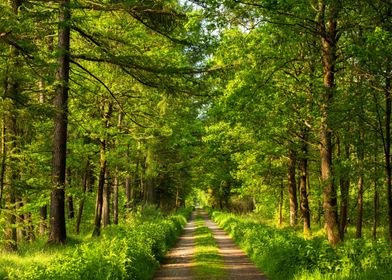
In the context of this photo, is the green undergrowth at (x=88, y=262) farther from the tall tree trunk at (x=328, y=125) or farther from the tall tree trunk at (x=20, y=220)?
the tall tree trunk at (x=328, y=125)

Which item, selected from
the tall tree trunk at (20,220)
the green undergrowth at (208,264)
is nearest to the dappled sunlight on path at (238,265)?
the green undergrowth at (208,264)

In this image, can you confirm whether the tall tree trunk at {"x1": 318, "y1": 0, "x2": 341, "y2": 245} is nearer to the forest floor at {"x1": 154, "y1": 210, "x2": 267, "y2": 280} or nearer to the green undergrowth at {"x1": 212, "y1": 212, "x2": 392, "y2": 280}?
the green undergrowth at {"x1": 212, "y1": 212, "x2": 392, "y2": 280}

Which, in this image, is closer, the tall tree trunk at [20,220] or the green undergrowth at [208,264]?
the tall tree trunk at [20,220]

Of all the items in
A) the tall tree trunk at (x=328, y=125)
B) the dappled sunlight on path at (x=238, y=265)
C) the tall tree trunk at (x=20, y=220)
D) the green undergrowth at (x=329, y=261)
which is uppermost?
the tall tree trunk at (x=328, y=125)

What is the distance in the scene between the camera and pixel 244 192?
98.2 feet

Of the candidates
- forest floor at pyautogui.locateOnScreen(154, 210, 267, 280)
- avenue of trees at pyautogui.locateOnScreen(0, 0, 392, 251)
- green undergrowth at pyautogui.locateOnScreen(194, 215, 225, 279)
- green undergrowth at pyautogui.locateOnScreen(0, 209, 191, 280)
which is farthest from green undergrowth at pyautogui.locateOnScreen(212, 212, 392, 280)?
green undergrowth at pyautogui.locateOnScreen(0, 209, 191, 280)

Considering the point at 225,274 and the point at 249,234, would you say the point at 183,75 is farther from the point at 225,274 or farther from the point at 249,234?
the point at 249,234

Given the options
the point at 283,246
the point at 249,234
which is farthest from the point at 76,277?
the point at 249,234

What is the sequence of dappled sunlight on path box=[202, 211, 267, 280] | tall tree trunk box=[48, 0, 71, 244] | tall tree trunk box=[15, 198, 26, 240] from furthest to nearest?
1. tall tree trunk box=[48, 0, 71, 244]
2. dappled sunlight on path box=[202, 211, 267, 280]
3. tall tree trunk box=[15, 198, 26, 240]

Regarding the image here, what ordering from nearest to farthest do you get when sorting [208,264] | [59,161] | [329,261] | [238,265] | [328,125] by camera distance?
[329,261] < [328,125] < [59,161] < [208,264] < [238,265]

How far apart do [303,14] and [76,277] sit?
351 inches

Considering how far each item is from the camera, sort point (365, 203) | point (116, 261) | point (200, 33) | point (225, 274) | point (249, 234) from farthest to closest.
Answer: point (365, 203), point (249, 234), point (200, 33), point (225, 274), point (116, 261)

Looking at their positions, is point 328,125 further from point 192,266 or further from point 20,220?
point 20,220

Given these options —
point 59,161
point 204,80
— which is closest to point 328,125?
point 204,80
